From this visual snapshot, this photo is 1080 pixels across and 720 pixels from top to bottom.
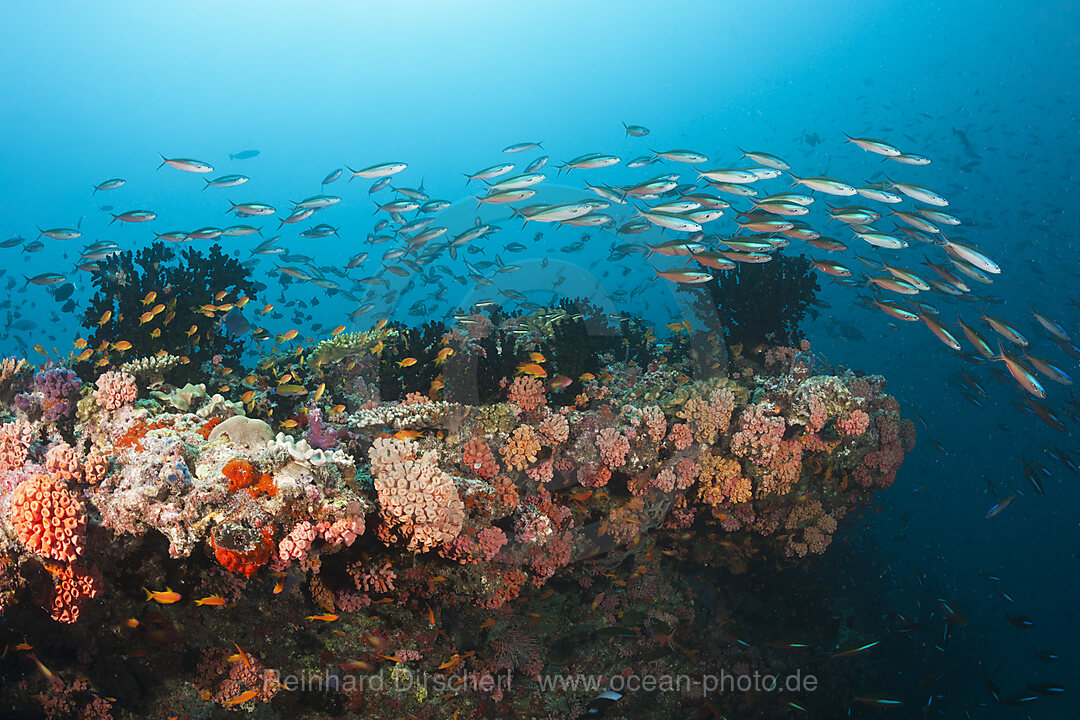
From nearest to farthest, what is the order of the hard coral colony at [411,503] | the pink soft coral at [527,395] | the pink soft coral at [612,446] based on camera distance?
the hard coral colony at [411,503] < the pink soft coral at [612,446] < the pink soft coral at [527,395]

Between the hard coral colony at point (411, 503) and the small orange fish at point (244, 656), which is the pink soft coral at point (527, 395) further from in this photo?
the small orange fish at point (244, 656)

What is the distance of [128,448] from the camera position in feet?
12.6

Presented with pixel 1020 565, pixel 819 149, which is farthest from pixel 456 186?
pixel 1020 565

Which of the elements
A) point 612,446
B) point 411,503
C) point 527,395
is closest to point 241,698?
point 411,503

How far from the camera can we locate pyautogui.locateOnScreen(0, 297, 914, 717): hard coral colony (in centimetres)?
321

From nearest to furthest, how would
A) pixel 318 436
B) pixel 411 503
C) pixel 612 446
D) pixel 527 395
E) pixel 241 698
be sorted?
pixel 411 503 < pixel 241 698 < pixel 318 436 < pixel 612 446 < pixel 527 395

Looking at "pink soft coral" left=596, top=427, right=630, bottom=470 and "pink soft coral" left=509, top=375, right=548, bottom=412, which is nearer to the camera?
"pink soft coral" left=596, top=427, right=630, bottom=470

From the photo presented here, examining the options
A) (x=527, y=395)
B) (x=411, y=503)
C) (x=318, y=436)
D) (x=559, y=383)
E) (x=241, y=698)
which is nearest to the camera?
(x=411, y=503)

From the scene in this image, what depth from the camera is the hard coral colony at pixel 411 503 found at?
3211 millimetres

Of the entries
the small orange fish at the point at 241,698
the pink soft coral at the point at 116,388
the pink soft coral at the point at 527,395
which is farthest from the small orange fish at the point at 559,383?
the pink soft coral at the point at 116,388

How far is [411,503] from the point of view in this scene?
3375 mm

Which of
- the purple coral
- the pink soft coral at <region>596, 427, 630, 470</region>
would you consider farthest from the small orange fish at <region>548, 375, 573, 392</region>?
the purple coral

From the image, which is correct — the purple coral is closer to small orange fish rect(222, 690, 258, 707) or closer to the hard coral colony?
the hard coral colony

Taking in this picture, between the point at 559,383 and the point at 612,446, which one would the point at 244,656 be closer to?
the point at 612,446
